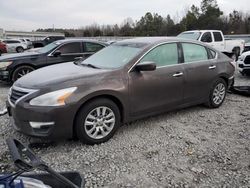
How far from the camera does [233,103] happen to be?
232 inches

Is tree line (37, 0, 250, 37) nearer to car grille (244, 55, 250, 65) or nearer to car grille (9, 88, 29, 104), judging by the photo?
car grille (244, 55, 250, 65)

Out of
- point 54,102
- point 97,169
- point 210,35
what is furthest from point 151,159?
point 210,35

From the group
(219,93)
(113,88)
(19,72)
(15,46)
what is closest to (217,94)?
(219,93)

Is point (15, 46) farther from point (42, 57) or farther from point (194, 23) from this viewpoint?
point (194, 23)

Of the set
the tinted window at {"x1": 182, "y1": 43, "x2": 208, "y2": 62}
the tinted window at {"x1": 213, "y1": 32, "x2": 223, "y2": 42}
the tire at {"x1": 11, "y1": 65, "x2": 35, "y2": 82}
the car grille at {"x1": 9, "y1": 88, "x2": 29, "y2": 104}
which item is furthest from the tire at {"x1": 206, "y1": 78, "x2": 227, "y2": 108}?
the tinted window at {"x1": 213, "y1": 32, "x2": 223, "y2": 42}

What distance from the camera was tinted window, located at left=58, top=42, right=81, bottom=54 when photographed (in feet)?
27.5

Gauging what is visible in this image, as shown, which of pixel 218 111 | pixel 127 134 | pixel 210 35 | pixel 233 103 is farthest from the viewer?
pixel 210 35

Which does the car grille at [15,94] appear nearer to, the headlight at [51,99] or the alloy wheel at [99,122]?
the headlight at [51,99]

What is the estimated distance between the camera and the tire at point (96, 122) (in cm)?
363

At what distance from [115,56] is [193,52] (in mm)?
1536

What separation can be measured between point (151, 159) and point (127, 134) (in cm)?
87

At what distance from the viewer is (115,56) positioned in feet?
15.0

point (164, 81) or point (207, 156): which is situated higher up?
point (164, 81)

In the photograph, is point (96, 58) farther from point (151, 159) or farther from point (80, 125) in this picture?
point (151, 159)
